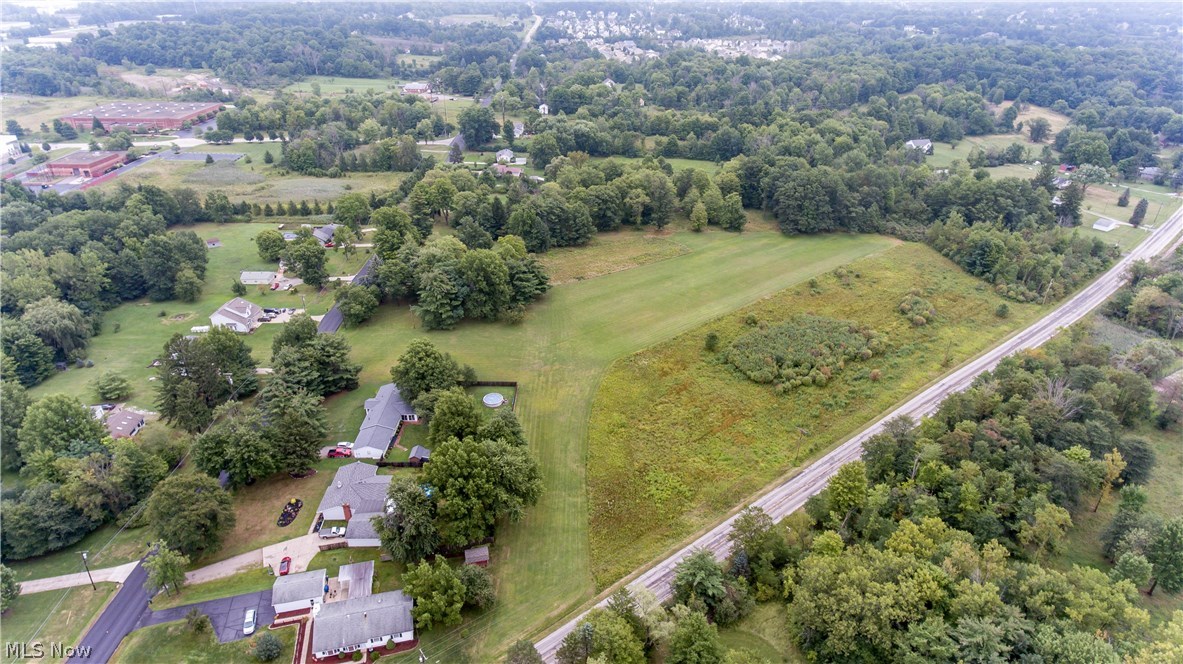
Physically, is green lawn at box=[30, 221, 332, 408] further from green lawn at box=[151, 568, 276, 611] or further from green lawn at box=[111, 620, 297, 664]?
green lawn at box=[111, 620, 297, 664]

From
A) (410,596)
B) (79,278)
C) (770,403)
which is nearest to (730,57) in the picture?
(770,403)

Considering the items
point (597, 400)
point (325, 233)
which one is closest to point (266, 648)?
point (597, 400)

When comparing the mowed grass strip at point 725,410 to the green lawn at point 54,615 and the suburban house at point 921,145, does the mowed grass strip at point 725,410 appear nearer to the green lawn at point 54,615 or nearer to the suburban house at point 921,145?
the green lawn at point 54,615

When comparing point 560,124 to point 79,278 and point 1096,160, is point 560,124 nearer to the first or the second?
point 79,278

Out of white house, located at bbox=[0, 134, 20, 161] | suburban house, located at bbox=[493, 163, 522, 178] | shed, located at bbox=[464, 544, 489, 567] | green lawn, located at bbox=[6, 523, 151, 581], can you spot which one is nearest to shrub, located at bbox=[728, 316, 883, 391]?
shed, located at bbox=[464, 544, 489, 567]

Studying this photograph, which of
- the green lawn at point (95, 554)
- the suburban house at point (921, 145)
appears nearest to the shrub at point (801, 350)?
the green lawn at point (95, 554)

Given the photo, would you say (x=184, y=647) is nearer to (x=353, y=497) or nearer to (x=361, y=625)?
(x=361, y=625)
